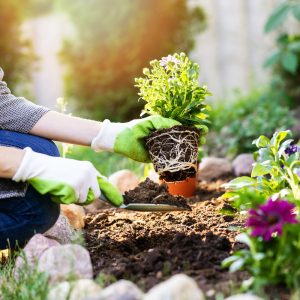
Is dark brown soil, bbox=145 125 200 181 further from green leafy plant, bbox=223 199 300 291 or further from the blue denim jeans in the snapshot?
green leafy plant, bbox=223 199 300 291

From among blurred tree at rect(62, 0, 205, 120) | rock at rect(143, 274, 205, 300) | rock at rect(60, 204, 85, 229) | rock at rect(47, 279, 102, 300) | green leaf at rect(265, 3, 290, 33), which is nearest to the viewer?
rock at rect(143, 274, 205, 300)

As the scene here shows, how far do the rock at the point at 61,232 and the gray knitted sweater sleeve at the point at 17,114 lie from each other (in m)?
0.37

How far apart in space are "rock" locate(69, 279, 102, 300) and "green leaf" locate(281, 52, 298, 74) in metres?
3.78

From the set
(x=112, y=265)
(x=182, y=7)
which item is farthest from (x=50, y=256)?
(x=182, y=7)

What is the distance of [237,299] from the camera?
58.8 inches

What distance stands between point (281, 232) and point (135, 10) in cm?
479

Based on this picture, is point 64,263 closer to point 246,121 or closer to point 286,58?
point 246,121

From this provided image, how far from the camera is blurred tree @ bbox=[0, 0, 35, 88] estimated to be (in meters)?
6.40

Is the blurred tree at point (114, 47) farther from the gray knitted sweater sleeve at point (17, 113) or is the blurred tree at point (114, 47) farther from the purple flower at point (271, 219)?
the purple flower at point (271, 219)

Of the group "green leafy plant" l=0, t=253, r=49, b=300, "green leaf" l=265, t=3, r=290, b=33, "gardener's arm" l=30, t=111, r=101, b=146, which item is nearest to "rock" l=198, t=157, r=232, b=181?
"gardener's arm" l=30, t=111, r=101, b=146

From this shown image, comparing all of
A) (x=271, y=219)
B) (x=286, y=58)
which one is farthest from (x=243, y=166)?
(x=271, y=219)

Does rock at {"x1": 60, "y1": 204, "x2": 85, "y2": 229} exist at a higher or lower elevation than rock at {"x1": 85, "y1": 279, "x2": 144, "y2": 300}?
higher

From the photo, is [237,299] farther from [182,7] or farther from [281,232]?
[182,7]

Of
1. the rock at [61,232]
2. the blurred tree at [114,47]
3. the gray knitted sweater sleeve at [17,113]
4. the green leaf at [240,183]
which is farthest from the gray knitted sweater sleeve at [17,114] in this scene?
the blurred tree at [114,47]
